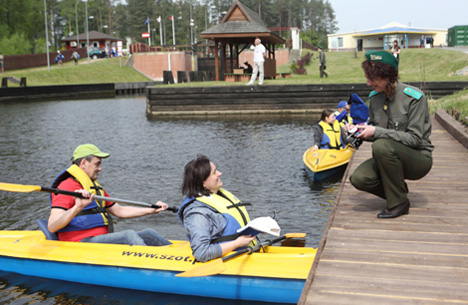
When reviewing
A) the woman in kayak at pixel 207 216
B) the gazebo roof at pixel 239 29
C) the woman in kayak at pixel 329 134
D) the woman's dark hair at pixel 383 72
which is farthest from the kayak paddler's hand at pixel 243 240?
the gazebo roof at pixel 239 29

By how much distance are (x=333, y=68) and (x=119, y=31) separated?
11182 centimetres

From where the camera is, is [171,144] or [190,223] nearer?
[190,223]

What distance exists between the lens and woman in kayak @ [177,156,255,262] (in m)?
4.74

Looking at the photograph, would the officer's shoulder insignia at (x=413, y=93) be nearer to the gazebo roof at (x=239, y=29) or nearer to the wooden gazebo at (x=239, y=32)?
the wooden gazebo at (x=239, y=32)

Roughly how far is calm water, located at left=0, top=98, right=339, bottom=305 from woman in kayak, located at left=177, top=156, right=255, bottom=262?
0.69 metres

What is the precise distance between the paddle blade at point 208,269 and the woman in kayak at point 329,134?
6.70 metres

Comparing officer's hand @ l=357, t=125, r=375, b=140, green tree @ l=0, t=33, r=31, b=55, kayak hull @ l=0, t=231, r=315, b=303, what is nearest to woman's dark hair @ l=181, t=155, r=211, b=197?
kayak hull @ l=0, t=231, r=315, b=303

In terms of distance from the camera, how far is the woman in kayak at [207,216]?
4738 millimetres

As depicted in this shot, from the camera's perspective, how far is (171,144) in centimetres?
1653

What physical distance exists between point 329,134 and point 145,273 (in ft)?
21.7

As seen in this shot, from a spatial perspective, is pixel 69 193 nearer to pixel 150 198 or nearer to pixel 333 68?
pixel 150 198

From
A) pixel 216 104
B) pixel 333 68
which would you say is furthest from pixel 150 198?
pixel 333 68

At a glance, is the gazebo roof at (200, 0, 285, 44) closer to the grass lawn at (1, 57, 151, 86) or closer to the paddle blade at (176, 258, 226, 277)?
the grass lawn at (1, 57, 151, 86)

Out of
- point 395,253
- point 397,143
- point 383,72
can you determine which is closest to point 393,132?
point 397,143
